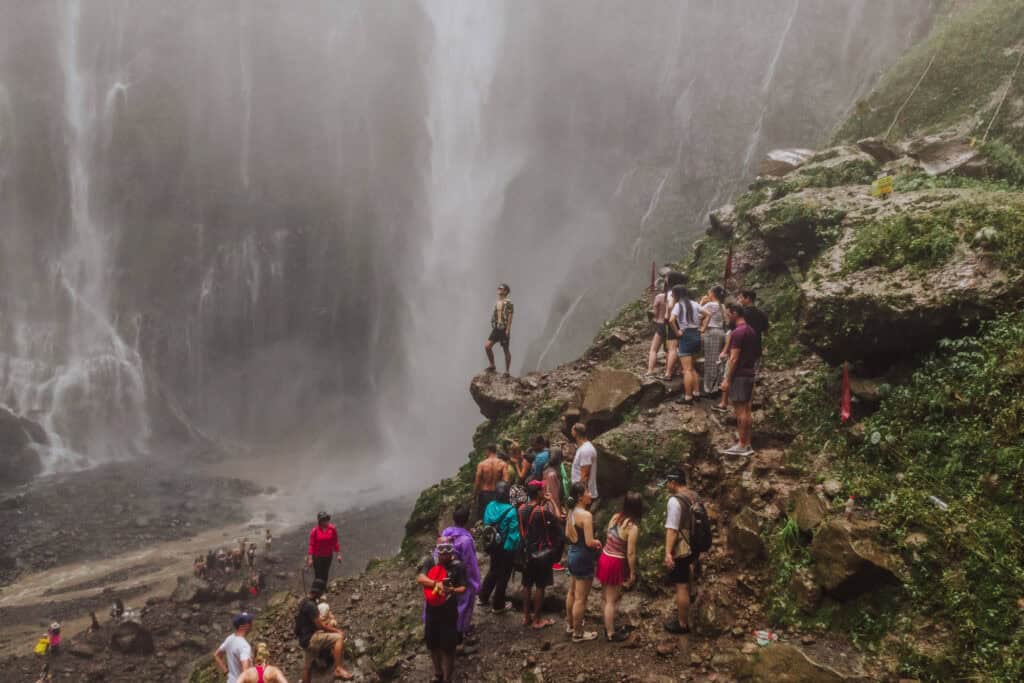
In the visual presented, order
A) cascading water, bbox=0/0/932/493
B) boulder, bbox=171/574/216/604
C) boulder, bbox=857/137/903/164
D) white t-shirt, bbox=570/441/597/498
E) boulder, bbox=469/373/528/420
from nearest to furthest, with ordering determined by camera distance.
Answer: white t-shirt, bbox=570/441/597/498
boulder, bbox=857/137/903/164
boulder, bbox=469/373/528/420
boulder, bbox=171/574/216/604
cascading water, bbox=0/0/932/493

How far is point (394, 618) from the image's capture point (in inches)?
344

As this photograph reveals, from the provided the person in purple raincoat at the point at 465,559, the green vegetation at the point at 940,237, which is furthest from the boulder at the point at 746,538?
the green vegetation at the point at 940,237

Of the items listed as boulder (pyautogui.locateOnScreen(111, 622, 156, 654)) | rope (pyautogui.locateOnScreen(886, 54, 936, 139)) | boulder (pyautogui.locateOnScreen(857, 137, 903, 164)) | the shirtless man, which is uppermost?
rope (pyautogui.locateOnScreen(886, 54, 936, 139))

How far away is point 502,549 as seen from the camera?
6.46 m

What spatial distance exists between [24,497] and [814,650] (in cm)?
3455

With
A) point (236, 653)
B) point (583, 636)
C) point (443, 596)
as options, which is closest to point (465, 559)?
point (443, 596)

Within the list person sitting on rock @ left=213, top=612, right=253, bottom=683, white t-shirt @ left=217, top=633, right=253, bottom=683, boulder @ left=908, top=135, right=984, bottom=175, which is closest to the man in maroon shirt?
person sitting on rock @ left=213, top=612, right=253, bottom=683

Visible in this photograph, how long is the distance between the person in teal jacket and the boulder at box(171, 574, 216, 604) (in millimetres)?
15003

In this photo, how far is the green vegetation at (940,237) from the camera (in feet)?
20.3

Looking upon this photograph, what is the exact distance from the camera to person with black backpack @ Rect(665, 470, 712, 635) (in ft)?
17.0

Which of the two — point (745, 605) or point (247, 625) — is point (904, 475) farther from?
point (247, 625)

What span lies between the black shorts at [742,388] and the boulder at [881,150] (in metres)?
8.46

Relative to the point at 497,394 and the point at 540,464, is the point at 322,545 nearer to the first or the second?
the point at 540,464

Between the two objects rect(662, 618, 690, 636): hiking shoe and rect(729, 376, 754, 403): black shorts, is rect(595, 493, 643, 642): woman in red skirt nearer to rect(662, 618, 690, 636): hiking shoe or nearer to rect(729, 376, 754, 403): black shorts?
rect(662, 618, 690, 636): hiking shoe
